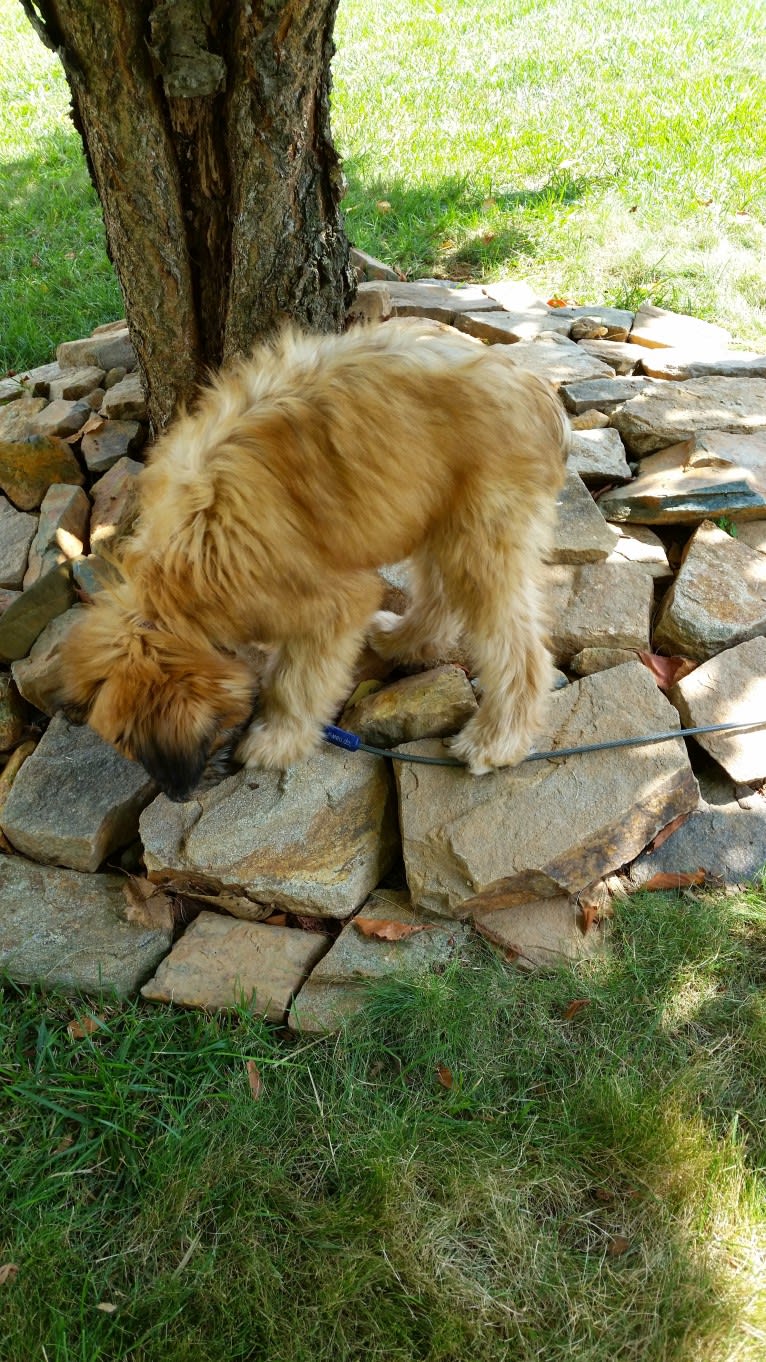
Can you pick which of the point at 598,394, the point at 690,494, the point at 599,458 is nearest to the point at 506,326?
the point at 598,394

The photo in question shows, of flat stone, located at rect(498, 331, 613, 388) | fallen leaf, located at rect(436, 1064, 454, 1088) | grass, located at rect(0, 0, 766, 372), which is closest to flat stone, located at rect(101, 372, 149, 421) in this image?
grass, located at rect(0, 0, 766, 372)

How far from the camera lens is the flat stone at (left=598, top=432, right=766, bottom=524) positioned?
428 cm

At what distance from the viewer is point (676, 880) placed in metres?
3.45

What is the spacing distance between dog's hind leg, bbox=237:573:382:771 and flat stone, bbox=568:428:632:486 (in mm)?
1666

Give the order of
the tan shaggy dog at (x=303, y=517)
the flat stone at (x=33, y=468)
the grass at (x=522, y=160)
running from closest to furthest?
the tan shaggy dog at (x=303, y=517), the flat stone at (x=33, y=468), the grass at (x=522, y=160)

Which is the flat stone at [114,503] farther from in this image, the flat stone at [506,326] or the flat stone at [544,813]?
the flat stone at [506,326]

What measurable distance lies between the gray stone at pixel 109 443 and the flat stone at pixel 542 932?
9.50 ft

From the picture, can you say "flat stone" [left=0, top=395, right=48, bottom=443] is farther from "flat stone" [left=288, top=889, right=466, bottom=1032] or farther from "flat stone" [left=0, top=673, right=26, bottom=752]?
"flat stone" [left=288, top=889, right=466, bottom=1032]

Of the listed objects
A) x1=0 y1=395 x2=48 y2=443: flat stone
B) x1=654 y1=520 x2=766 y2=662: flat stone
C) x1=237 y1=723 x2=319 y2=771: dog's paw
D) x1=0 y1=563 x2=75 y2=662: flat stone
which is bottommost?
x1=237 y1=723 x2=319 y2=771: dog's paw

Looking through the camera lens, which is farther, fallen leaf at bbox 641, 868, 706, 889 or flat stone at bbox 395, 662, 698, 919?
fallen leaf at bbox 641, 868, 706, 889

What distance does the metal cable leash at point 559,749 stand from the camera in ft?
11.6

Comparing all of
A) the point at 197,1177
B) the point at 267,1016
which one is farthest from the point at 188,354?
the point at 197,1177

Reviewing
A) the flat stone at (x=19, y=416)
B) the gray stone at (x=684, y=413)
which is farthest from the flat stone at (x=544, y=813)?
the flat stone at (x=19, y=416)

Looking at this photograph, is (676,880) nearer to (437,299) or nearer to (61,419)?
(61,419)
